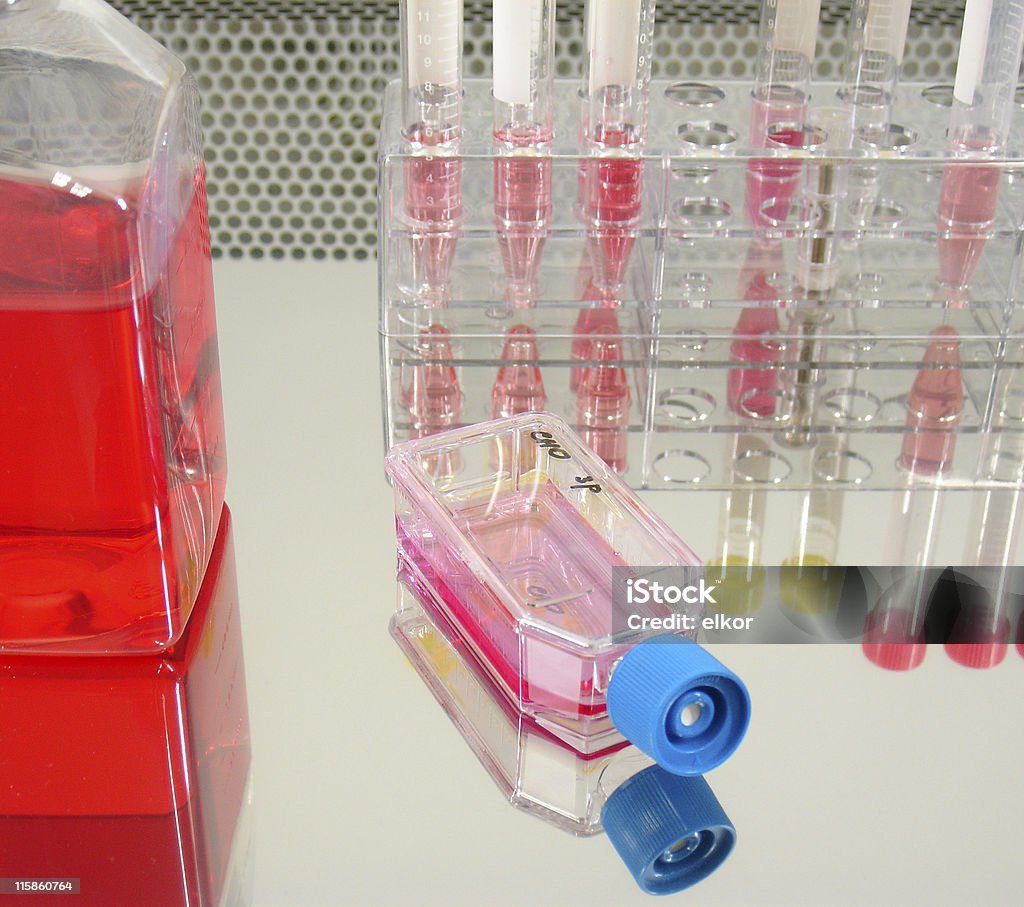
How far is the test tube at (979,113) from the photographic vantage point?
0.72 metres

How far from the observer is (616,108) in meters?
0.74

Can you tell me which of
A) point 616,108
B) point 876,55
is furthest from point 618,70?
point 876,55

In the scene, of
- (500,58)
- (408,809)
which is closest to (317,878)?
(408,809)

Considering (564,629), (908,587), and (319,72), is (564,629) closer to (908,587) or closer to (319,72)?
(908,587)

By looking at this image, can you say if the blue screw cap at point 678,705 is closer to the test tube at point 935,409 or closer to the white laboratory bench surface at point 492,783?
the white laboratory bench surface at point 492,783

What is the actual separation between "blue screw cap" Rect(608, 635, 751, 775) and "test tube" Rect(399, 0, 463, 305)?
0.31 m

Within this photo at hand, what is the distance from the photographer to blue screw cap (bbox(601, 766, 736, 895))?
1.69 feet

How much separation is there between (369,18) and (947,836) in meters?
0.63

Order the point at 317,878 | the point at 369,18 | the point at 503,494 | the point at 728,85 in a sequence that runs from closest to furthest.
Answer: the point at 317,878, the point at 503,494, the point at 728,85, the point at 369,18

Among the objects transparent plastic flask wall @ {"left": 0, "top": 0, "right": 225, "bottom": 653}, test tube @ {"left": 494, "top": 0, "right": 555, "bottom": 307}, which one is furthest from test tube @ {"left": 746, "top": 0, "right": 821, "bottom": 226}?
transparent plastic flask wall @ {"left": 0, "top": 0, "right": 225, "bottom": 653}

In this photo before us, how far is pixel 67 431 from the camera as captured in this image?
21.4 inches

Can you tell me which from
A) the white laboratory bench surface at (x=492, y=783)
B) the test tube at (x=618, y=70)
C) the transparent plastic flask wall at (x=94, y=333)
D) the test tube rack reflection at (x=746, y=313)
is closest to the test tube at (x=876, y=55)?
the test tube rack reflection at (x=746, y=313)

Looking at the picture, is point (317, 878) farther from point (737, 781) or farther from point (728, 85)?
point (728, 85)

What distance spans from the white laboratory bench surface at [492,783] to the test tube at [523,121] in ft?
0.52
